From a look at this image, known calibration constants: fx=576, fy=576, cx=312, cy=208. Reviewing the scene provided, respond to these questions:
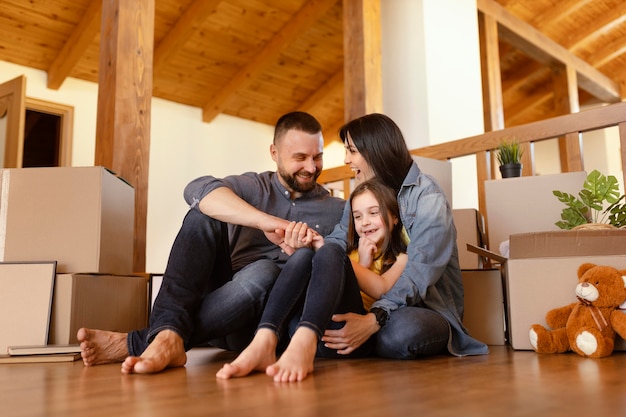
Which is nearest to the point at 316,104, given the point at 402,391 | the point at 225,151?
the point at 225,151

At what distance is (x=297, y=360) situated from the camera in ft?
4.04

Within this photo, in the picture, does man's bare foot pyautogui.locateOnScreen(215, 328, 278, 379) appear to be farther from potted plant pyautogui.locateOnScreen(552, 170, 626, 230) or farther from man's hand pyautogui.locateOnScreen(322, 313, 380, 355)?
potted plant pyautogui.locateOnScreen(552, 170, 626, 230)

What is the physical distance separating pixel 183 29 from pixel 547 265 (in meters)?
3.76

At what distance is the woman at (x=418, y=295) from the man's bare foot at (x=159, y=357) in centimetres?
37

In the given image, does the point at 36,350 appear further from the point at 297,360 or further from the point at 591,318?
the point at 591,318

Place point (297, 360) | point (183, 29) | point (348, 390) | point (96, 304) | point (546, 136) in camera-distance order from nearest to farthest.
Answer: point (348, 390) < point (297, 360) < point (96, 304) < point (546, 136) < point (183, 29)

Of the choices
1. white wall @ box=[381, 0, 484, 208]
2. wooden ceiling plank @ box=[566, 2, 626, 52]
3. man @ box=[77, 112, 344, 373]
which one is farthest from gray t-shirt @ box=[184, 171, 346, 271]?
wooden ceiling plank @ box=[566, 2, 626, 52]

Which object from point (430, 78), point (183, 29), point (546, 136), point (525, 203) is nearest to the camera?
point (525, 203)

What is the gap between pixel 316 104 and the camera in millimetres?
6195

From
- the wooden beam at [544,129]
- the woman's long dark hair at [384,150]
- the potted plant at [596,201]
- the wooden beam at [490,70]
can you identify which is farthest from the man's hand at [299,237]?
the wooden beam at [490,70]

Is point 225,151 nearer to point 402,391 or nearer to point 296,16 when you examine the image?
point 296,16

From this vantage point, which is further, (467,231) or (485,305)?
(467,231)

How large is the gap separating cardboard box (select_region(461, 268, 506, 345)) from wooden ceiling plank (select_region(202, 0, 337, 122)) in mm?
3410

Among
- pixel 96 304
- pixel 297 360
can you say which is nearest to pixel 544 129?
pixel 297 360
